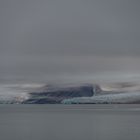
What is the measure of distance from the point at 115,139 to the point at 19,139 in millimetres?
16099

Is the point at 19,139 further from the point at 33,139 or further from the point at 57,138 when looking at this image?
the point at 57,138

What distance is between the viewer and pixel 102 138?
225 feet

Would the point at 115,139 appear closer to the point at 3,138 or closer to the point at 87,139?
the point at 87,139

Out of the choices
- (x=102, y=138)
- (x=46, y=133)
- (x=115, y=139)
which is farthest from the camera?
(x=46, y=133)

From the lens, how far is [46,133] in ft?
248

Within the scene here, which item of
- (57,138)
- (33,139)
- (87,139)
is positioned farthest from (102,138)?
(33,139)

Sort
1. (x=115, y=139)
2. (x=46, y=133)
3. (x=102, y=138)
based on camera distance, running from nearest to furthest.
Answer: (x=115, y=139)
(x=102, y=138)
(x=46, y=133)

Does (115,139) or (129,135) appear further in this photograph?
(129,135)

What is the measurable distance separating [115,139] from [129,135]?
643 cm

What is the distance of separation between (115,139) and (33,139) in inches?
538

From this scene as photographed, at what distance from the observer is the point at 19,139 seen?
6569cm

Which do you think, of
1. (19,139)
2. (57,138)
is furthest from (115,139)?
(19,139)

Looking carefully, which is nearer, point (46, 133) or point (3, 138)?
point (3, 138)

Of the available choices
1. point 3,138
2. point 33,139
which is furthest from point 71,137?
point 3,138
